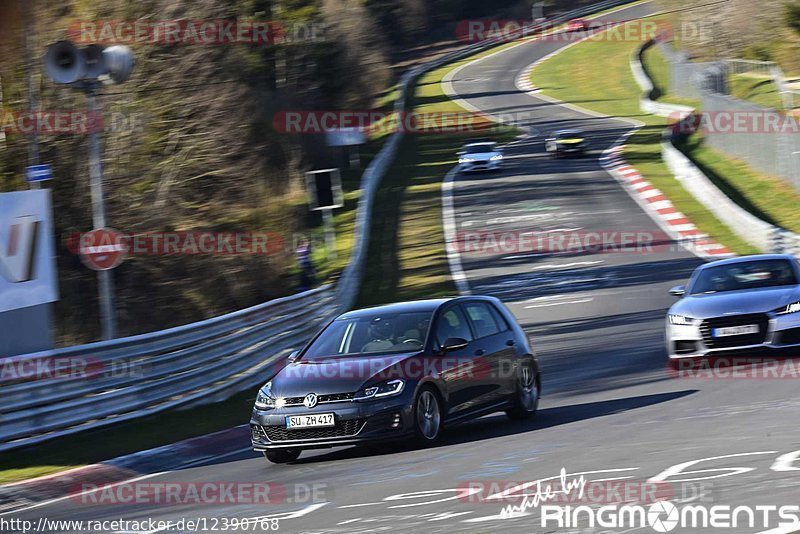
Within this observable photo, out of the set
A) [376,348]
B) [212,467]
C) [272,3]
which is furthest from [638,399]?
[272,3]

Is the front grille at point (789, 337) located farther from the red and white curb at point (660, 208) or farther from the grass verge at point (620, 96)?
the grass verge at point (620, 96)

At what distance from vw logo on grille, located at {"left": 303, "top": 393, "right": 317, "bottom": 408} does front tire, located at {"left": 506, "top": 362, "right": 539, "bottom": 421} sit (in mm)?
2513

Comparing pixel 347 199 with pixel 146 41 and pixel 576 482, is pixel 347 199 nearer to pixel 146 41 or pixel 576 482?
pixel 146 41

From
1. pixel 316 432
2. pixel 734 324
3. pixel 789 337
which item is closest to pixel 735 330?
pixel 734 324

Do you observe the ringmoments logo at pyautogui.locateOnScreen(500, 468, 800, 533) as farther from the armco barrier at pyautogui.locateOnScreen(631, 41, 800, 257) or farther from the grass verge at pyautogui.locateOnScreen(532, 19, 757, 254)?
the grass verge at pyautogui.locateOnScreen(532, 19, 757, 254)

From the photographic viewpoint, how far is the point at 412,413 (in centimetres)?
1091

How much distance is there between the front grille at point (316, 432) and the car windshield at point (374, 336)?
107cm

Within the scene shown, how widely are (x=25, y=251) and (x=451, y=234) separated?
72.9 ft

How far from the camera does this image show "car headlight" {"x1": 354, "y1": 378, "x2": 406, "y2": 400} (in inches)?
428

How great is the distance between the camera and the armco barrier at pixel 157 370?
43.2ft

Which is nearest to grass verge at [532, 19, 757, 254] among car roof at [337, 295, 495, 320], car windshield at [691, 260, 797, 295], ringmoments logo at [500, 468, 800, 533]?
car windshield at [691, 260, 797, 295]

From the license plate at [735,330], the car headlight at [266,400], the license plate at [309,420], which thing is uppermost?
the car headlight at [266,400]

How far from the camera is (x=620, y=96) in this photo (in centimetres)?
7231

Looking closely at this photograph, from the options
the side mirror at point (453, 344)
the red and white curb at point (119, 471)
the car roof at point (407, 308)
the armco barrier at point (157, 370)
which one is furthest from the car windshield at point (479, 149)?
the side mirror at point (453, 344)
